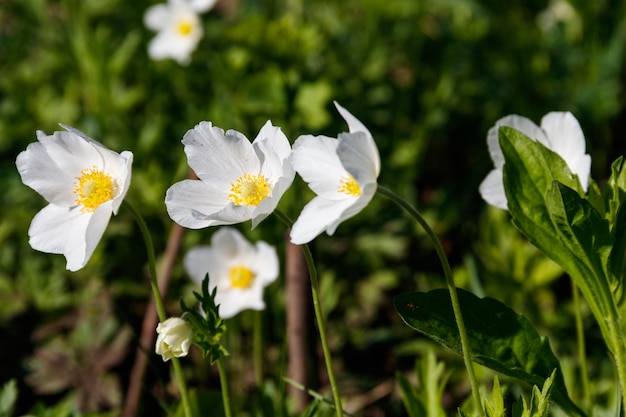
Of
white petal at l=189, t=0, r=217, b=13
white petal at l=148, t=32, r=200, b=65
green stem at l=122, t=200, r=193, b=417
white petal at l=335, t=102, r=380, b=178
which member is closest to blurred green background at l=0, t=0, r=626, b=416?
white petal at l=148, t=32, r=200, b=65

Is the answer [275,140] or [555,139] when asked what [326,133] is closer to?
[555,139]

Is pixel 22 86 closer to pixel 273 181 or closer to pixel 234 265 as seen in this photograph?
pixel 234 265

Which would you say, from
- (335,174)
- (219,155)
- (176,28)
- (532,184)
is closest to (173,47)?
(176,28)

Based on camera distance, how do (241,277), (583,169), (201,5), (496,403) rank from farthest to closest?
(201,5), (241,277), (583,169), (496,403)

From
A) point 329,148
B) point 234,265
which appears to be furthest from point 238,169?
point 234,265

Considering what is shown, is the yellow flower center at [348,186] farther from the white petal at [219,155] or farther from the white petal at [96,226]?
the white petal at [96,226]

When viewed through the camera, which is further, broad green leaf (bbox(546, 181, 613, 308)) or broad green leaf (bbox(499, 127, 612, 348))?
broad green leaf (bbox(499, 127, 612, 348))

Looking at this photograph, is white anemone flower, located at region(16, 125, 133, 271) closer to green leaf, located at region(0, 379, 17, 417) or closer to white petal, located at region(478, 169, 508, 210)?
green leaf, located at region(0, 379, 17, 417)

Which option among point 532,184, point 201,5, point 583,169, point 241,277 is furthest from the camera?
point 201,5
